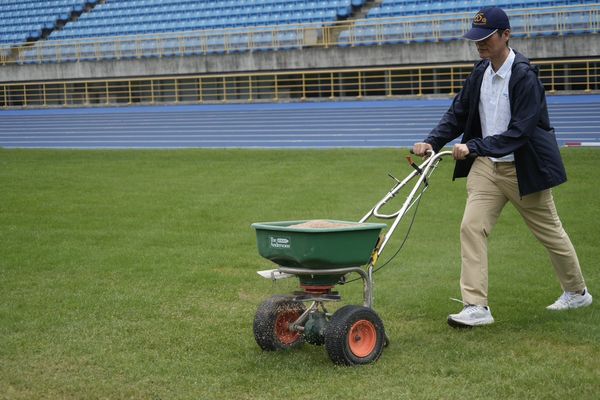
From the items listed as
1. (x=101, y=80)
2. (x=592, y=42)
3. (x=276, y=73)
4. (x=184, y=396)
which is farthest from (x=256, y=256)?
(x=101, y=80)

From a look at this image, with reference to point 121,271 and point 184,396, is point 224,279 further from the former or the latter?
point 184,396

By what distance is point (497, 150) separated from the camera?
16.8 ft

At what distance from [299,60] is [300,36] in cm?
101

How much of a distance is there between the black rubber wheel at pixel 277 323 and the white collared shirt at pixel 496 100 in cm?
159

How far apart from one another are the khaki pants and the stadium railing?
66.1ft

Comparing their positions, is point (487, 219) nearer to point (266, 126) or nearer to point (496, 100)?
point (496, 100)

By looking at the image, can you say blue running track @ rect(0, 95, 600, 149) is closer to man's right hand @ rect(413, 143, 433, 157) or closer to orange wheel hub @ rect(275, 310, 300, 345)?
man's right hand @ rect(413, 143, 433, 157)

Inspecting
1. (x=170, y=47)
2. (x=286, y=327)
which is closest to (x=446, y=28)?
(x=170, y=47)

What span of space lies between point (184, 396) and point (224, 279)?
2902 mm

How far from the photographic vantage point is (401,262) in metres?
7.82

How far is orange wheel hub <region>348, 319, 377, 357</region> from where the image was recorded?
4.67m

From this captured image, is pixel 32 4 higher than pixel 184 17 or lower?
higher

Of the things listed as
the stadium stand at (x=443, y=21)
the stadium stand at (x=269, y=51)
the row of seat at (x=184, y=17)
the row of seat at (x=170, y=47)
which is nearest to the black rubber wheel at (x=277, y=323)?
the stadium stand at (x=269, y=51)

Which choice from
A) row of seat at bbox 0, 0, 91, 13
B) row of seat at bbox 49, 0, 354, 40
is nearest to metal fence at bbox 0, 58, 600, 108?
row of seat at bbox 49, 0, 354, 40
